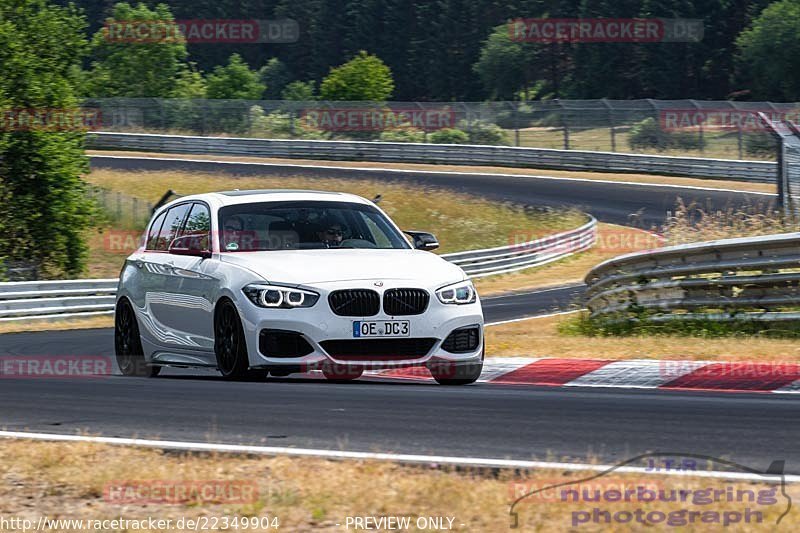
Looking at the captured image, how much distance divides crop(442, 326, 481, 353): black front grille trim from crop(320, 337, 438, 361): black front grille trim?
1.04ft

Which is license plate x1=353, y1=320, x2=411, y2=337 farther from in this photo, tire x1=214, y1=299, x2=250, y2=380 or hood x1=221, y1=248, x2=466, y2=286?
tire x1=214, y1=299, x2=250, y2=380

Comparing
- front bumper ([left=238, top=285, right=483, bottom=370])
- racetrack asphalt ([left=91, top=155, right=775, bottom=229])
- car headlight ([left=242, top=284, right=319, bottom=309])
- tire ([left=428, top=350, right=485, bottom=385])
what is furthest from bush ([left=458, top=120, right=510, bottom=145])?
car headlight ([left=242, top=284, right=319, bottom=309])

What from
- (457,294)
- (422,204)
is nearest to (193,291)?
(457,294)

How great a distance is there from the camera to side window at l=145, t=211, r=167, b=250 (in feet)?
38.1

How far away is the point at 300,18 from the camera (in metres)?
130

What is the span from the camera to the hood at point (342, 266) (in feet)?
30.7

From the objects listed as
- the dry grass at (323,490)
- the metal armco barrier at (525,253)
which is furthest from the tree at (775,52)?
the dry grass at (323,490)

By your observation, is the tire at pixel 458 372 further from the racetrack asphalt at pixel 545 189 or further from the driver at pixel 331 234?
the racetrack asphalt at pixel 545 189

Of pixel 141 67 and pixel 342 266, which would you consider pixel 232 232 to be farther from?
pixel 141 67

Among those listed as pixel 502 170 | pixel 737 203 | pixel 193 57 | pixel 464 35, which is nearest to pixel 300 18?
pixel 193 57

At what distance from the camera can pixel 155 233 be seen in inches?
460

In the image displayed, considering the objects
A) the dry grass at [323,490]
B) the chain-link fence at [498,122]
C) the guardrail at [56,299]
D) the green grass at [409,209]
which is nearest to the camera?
the dry grass at [323,490]

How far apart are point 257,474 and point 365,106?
53413mm

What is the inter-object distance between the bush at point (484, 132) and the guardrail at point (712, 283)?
40.5m
